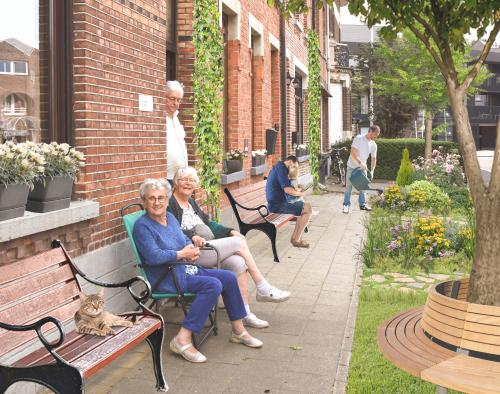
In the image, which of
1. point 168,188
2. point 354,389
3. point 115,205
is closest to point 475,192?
point 354,389

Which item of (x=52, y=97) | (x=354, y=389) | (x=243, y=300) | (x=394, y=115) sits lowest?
(x=354, y=389)

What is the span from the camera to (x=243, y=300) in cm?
569

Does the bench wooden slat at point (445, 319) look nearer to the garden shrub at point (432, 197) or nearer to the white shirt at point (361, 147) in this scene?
the garden shrub at point (432, 197)

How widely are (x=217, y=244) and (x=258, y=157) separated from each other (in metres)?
6.93

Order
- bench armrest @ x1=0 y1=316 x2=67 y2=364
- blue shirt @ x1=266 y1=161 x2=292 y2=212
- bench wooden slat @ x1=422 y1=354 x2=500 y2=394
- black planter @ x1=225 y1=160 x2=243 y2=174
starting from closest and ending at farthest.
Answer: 1. bench wooden slat @ x1=422 y1=354 x2=500 y2=394
2. bench armrest @ x1=0 y1=316 x2=67 y2=364
3. blue shirt @ x1=266 y1=161 x2=292 y2=212
4. black planter @ x1=225 y1=160 x2=243 y2=174

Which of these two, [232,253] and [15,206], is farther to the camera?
[232,253]

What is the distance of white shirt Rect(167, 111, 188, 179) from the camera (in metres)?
7.16

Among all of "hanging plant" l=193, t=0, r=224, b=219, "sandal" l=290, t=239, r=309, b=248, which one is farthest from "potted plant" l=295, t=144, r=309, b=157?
"hanging plant" l=193, t=0, r=224, b=219

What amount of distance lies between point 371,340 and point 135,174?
2.65 m

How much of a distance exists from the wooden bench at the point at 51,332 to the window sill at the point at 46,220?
18cm

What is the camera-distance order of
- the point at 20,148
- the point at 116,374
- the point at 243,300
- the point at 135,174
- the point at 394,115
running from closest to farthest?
the point at 20,148, the point at 116,374, the point at 243,300, the point at 135,174, the point at 394,115

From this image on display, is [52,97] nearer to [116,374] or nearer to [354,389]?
[116,374]

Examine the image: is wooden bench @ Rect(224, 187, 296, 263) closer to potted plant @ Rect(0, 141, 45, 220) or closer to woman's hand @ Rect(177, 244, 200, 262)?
woman's hand @ Rect(177, 244, 200, 262)

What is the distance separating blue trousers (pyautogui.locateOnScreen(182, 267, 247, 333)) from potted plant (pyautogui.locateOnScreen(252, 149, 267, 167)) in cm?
719
